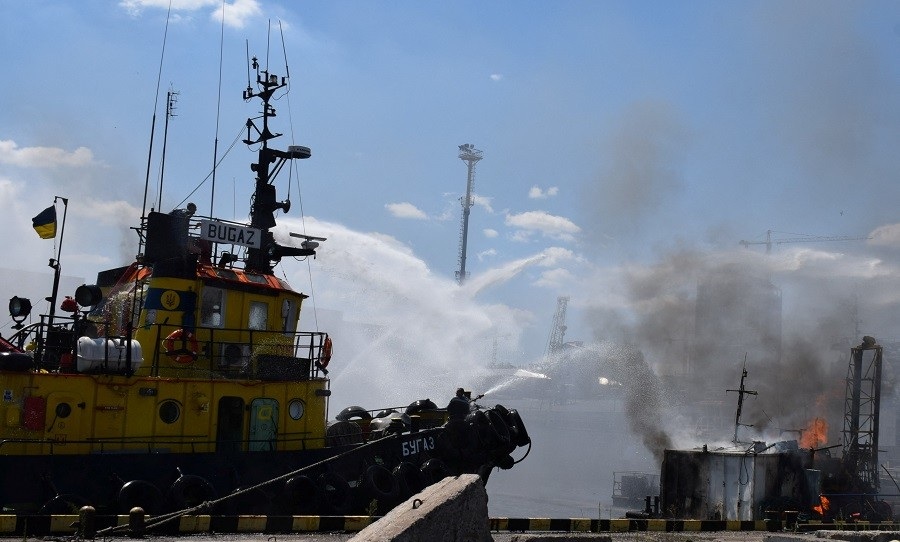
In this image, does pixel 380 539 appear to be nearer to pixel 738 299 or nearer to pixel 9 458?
pixel 9 458

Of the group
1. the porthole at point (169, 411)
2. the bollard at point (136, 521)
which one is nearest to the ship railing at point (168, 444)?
the porthole at point (169, 411)

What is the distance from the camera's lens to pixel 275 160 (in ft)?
70.4

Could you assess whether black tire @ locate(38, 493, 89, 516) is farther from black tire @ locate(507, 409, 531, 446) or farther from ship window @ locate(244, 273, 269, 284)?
black tire @ locate(507, 409, 531, 446)

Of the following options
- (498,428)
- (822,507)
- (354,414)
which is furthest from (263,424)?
(822,507)

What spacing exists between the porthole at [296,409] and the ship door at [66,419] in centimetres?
393

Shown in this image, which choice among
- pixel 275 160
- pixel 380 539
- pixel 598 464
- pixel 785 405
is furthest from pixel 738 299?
pixel 598 464

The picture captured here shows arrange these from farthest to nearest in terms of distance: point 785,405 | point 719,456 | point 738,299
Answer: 1. point 738,299
2. point 785,405
3. point 719,456

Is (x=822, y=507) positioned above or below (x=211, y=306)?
below

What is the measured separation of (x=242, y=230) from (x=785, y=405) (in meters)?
40.3

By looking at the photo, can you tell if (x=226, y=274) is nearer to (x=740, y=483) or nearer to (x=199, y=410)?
(x=199, y=410)

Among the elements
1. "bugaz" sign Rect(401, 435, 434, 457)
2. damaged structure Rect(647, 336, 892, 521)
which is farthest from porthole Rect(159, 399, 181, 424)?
damaged structure Rect(647, 336, 892, 521)

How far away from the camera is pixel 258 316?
60.4 ft

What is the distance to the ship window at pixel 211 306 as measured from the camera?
58.2 feet

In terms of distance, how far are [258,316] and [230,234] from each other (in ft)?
6.70
